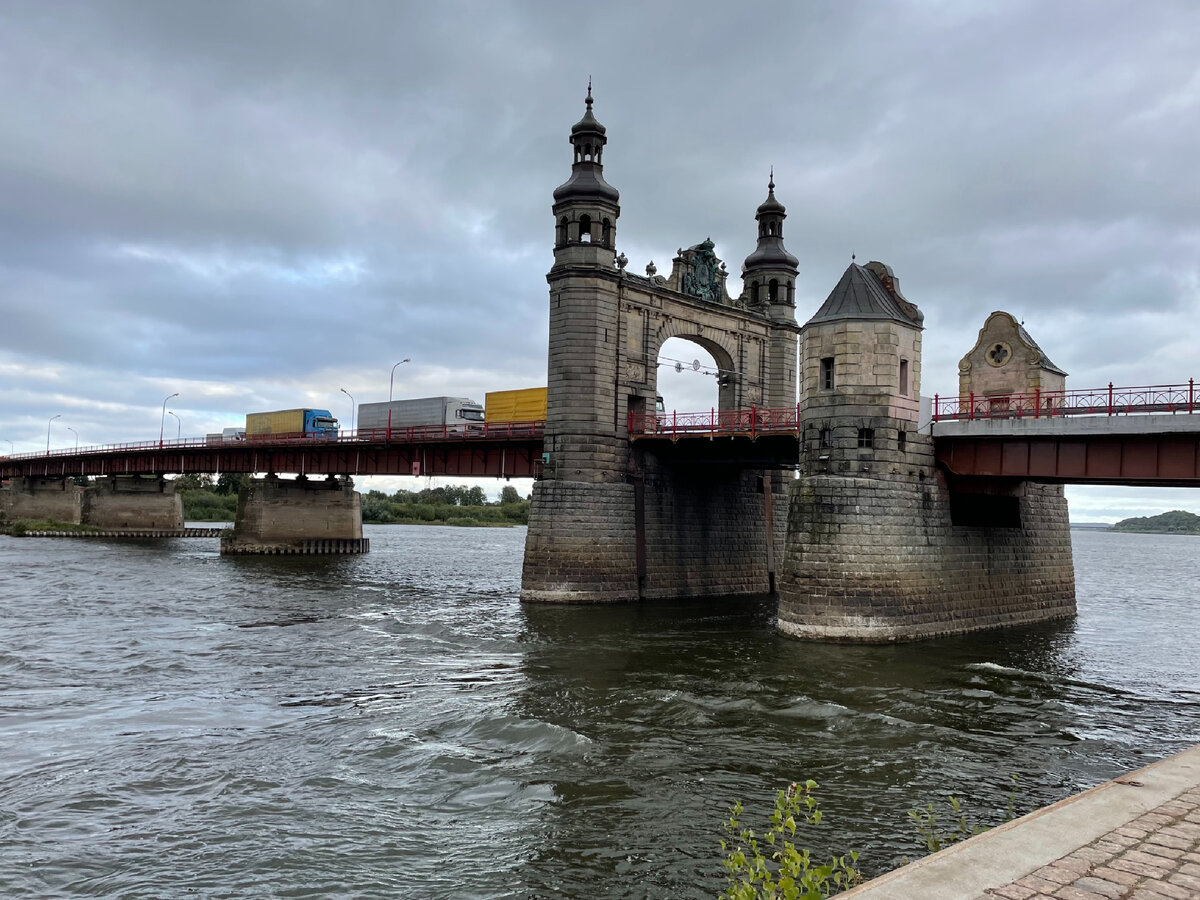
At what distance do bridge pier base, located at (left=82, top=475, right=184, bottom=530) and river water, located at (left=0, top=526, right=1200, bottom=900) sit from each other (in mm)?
66292

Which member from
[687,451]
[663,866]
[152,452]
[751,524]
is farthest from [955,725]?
[152,452]

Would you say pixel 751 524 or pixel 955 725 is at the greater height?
pixel 751 524

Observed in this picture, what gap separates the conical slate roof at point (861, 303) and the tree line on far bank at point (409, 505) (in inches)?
4397

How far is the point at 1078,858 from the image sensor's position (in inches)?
326

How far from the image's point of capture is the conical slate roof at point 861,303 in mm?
32469

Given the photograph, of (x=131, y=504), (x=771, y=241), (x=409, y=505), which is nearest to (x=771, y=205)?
(x=771, y=241)

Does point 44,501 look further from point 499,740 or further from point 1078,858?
point 1078,858

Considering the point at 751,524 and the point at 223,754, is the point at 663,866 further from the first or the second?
the point at 751,524

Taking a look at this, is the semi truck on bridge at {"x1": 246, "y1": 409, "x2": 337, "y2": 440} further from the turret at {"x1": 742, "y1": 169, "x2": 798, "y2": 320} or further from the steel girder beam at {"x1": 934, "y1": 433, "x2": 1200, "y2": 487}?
the steel girder beam at {"x1": 934, "y1": 433, "x2": 1200, "y2": 487}

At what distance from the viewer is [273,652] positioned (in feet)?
95.0

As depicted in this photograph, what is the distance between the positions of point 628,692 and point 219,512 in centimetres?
14123

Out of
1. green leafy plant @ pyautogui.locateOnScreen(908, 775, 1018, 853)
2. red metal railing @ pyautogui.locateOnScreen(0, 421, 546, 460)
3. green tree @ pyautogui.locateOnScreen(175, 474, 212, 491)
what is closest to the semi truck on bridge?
red metal railing @ pyautogui.locateOnScreen(0, 421, 546, 460)

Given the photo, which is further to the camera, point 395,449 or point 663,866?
point 395,449

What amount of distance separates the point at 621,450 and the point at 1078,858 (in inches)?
1415
